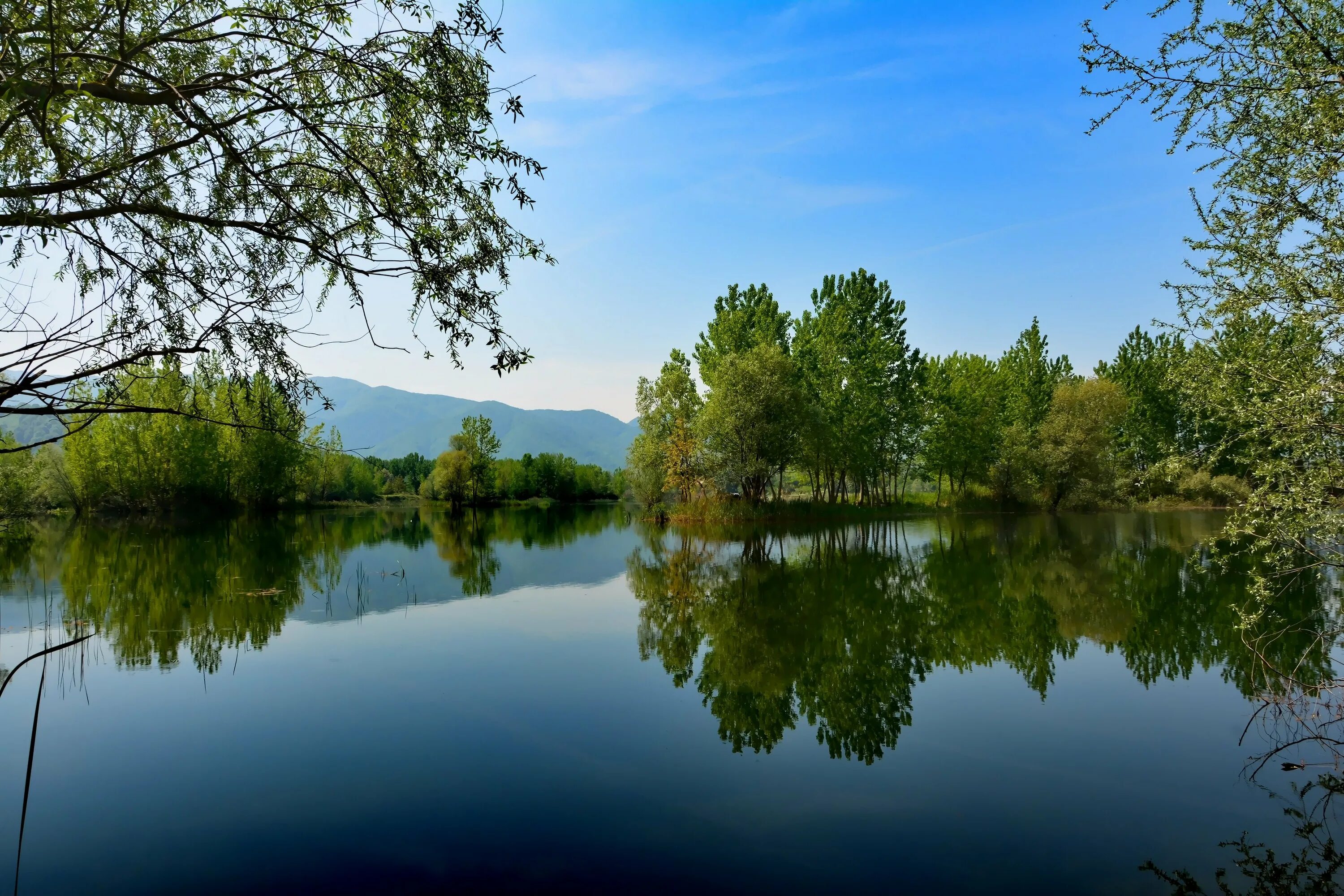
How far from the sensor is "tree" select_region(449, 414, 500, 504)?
3039 inches

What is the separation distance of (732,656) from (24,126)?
1000 cm

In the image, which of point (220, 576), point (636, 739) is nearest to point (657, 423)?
point (220, 576)

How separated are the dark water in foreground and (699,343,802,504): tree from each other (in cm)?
2102

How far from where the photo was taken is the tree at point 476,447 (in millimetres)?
77188

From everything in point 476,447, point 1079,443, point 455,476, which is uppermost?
point 476,447

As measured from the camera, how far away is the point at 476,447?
78.5 m

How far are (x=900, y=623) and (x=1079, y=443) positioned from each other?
4315 cm

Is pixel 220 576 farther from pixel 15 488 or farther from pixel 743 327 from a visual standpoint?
pixel 743 327

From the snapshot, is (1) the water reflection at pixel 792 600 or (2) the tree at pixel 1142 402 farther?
(2) the tree at pixel 1142 402

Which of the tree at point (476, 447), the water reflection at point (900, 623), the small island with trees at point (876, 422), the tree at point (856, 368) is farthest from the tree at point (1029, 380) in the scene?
the tree at point (476, 447)

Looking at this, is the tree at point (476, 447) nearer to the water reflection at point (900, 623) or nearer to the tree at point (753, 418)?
the tree at point (753, 418)

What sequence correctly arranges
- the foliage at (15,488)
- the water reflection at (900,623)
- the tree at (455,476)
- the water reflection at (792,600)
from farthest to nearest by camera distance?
1. the tree at (455,476)
2. the foliage at (15,488)
3. the water reflection at (792,600)
4. the water reflection at (900,623)

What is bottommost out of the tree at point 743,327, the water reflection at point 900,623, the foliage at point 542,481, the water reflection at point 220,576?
the water reflection at point 220,576

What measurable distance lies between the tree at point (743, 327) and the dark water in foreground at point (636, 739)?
102 ft
